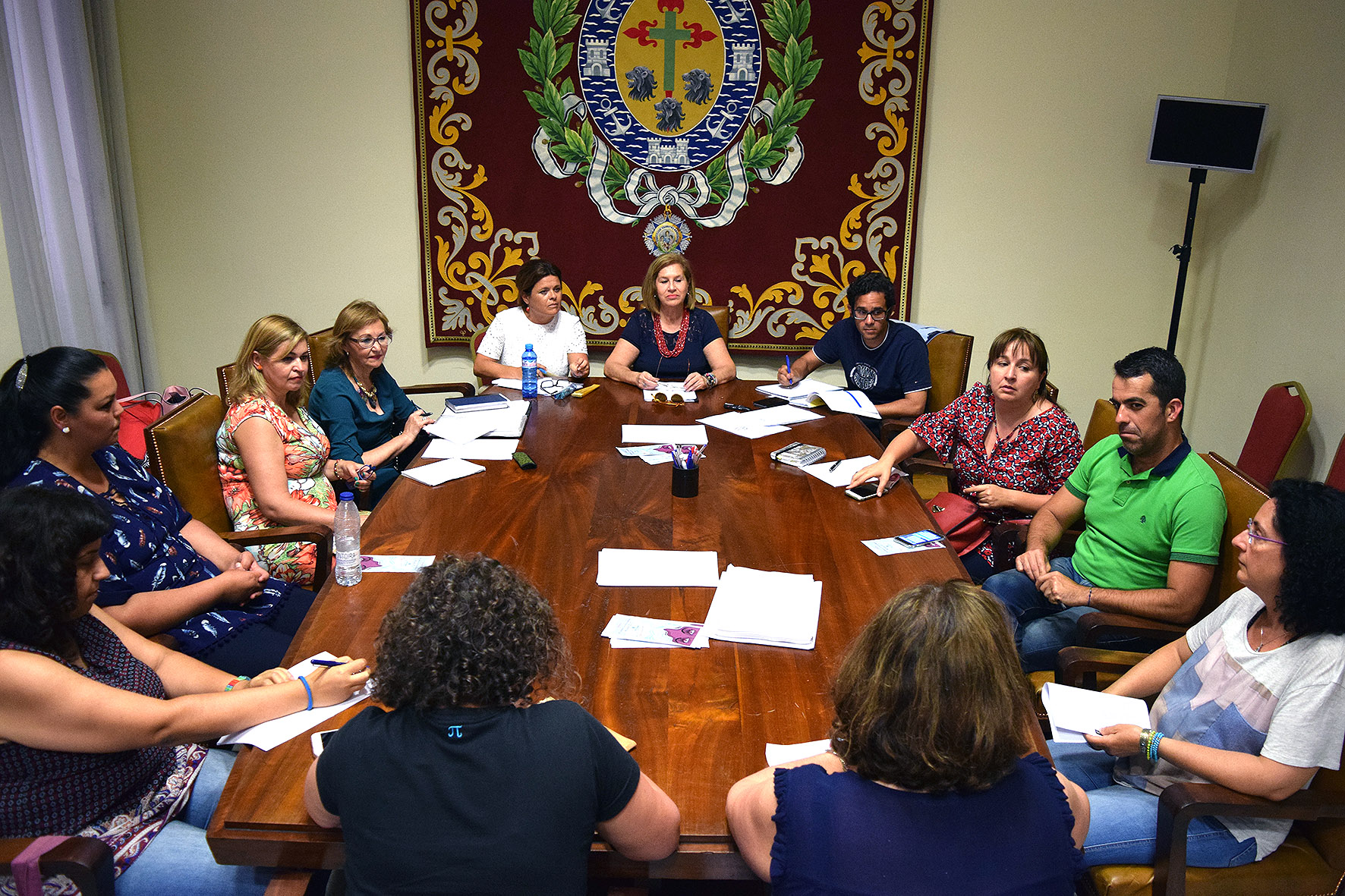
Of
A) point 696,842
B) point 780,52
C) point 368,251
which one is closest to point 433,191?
point 368,251

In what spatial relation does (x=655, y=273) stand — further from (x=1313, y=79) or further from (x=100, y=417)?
(x=1313, y=79)

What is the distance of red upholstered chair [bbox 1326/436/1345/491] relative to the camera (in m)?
3.36

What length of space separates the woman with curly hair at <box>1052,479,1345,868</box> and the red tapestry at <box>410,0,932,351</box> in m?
3.24

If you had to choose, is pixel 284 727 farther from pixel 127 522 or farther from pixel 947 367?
pixel 947 367

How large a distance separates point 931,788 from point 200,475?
2.24 meters

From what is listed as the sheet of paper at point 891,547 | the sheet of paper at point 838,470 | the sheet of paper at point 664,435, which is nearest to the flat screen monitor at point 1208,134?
the sheet of paper at point 838,470

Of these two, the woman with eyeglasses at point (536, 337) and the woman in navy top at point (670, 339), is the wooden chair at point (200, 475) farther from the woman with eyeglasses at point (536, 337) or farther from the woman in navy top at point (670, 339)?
the woman in navy top at point (670, 339)

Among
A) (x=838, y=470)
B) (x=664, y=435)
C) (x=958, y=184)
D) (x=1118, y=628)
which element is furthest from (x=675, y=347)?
(x=1118, y=628)

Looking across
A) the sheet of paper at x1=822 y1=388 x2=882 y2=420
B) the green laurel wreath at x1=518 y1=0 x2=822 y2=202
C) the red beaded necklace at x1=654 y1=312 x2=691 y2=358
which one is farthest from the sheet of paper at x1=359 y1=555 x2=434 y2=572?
the green laurel wreath at x1=518 y1=0 x2=822 y2=202

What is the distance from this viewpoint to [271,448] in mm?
2742

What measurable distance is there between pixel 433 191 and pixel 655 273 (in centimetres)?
150

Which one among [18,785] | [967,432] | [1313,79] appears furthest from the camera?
[1313,79]

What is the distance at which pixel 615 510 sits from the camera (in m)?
Result: 2.55

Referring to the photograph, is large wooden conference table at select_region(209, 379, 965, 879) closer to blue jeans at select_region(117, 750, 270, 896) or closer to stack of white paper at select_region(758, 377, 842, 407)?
blue jeans at select_region(117, 750, 270, 896)
